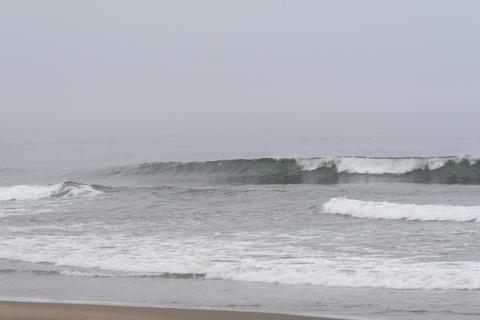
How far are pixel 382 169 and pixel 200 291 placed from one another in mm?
20531

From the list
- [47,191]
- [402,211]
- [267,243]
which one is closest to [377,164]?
[402,211]

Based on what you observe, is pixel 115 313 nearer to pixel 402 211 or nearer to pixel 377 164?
pixel 402 211

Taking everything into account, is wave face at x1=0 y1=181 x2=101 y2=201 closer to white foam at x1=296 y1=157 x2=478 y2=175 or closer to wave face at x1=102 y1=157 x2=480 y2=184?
wave face at x1=102 y1=157 x2=480 y2=184

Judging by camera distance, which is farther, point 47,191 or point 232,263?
point 47,191

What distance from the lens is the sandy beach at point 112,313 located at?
8.47 meters

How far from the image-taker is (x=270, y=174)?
3133 centimetres

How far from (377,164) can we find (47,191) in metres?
12.6

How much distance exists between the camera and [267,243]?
1470 centimetres

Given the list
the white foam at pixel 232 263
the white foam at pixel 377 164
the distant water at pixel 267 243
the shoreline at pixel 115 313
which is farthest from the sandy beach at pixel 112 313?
the white foam at pixel 377 164

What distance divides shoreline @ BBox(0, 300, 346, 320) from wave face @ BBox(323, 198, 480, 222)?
32.4 ft

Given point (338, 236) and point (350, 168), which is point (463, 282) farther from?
point (350, 168)

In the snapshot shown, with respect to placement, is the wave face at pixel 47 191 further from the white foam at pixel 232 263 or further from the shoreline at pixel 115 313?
the shoreline at pixel 115 313

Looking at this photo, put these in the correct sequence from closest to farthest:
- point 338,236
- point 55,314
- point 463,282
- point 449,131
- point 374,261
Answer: point 55,314, point 463,282, point 374,261, point 338,236, point 449,131

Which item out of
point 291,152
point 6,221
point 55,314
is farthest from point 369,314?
point 291,152
